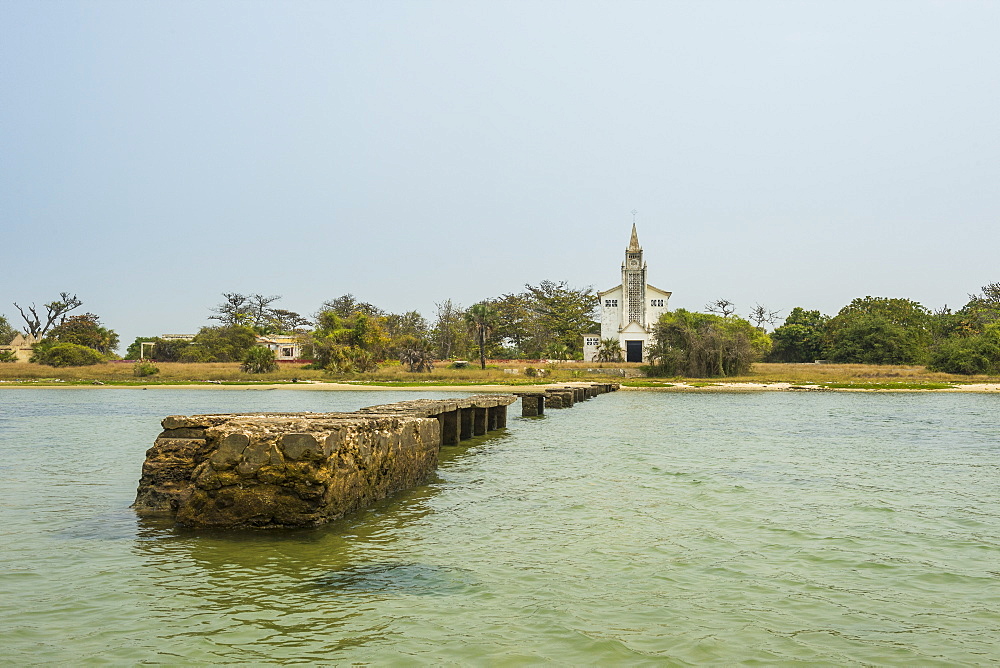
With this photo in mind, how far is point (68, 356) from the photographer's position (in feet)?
223

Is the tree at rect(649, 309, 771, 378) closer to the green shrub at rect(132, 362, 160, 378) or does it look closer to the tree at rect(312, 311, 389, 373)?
the tree at rect(312, 311, 389, 373)

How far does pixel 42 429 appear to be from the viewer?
22.8 meters

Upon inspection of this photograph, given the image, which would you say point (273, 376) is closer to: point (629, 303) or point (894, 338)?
point (629, 303)

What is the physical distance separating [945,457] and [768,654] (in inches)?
546

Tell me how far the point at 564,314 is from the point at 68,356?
53773mm

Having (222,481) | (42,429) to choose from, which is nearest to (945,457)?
(222,481)

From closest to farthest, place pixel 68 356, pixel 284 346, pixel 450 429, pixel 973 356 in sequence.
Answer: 1. pixel 450 429
2. pixel 973 356
3. pixel 68 356
4. pixel 284 346

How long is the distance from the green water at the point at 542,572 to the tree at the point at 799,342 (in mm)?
68305

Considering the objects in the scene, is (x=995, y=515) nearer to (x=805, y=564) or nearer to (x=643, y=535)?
(x=805, y=564)

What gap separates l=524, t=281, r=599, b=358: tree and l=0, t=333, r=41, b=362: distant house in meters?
54.4

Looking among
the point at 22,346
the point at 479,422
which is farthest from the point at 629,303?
the point at 22,346

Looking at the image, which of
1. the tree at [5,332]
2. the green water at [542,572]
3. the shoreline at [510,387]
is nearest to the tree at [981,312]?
the shoreline at [510,387]

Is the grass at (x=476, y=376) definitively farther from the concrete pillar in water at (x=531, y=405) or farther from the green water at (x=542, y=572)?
the green water at (x=542, y=572)

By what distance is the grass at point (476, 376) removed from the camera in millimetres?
51781
